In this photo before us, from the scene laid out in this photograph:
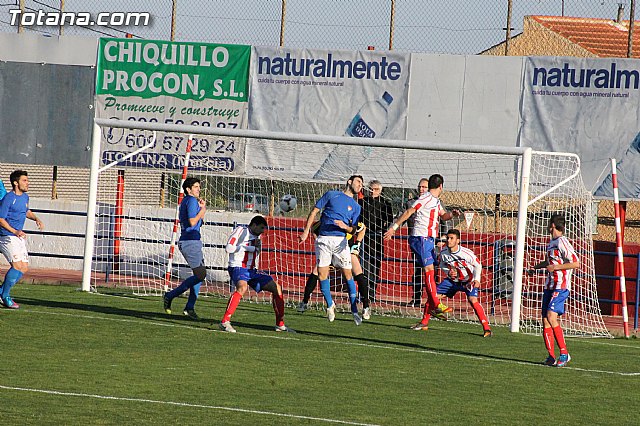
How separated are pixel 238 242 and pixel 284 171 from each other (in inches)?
354

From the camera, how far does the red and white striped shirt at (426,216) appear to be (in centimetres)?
1559

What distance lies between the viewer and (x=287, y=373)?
11.0 metres

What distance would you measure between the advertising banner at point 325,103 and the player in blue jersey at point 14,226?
797 cm

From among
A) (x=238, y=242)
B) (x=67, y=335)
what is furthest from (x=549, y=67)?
(x=67, y=335)

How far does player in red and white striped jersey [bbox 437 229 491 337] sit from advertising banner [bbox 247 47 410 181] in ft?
22.7

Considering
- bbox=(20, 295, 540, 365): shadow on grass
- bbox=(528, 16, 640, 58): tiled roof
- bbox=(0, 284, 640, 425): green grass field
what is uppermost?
bbox=(528, 16, 640, 58): tiled roof

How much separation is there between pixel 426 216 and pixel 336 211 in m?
1.25

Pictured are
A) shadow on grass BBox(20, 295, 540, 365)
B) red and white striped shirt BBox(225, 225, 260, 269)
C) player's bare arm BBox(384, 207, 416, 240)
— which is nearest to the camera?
shadow on grass BBox(20, 295, 540, 365)

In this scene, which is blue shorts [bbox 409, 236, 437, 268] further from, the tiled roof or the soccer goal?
the tiled roof

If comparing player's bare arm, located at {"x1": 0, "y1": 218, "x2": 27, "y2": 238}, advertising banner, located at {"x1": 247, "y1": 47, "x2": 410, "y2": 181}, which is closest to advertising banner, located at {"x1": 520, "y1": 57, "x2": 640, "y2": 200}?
advertising banner, located at {"x1": 247, "y1": 47, "x2": 410, "y2": 181}

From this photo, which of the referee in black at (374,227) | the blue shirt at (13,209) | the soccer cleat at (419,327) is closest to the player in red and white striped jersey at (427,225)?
the soccer cleat at (419,327)

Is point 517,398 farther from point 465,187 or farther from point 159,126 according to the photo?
point 465,187

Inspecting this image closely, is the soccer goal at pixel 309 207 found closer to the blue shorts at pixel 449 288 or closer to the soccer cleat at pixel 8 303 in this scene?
the blue shorts at pixel 449 288

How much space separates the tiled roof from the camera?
108ft
